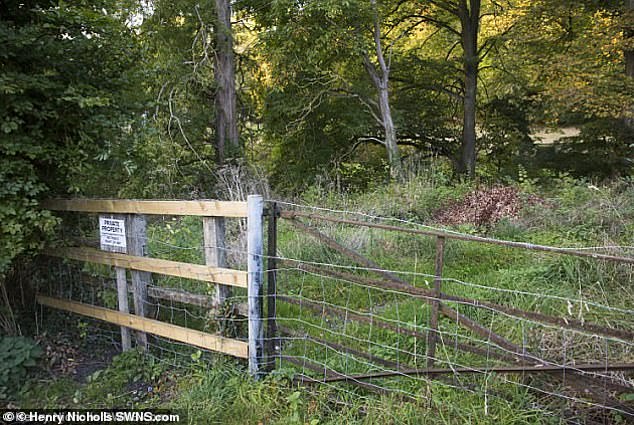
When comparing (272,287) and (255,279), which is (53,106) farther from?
(272,287)

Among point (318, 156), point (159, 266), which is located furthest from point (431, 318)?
point (318, 156)

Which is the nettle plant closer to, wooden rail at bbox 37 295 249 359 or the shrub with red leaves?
wooden rail at bbox 37 295 249 359

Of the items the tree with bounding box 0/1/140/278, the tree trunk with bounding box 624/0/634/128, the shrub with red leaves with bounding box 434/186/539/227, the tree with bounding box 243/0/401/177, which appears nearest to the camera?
the tree with bounding box 0/1/140/278

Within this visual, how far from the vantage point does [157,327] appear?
4027mm

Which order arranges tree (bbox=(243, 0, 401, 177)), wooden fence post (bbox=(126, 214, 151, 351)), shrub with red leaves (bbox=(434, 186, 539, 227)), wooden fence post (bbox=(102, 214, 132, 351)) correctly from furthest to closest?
tree (bbox=(243, 0, 401, 177)), shrub with red leaves (bbox=(434, 186, 539, 227)), wooden fence post (bbox=(102, 214, 132, 351)), wooden fence post (bbox=(126, 214, 151, 351))

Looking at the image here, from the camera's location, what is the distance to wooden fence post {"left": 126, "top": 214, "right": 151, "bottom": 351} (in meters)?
4.12

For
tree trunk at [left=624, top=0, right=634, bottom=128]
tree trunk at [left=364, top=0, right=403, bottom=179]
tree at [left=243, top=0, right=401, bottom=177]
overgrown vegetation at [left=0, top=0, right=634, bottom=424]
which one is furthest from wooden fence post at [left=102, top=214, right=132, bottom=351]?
tree trunk at [left=624, top=0, right=634, bottom=128]

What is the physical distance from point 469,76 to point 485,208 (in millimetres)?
8271

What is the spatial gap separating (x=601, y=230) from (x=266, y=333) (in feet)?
15.9

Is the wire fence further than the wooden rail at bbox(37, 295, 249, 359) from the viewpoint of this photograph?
No

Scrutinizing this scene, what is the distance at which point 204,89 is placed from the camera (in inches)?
449

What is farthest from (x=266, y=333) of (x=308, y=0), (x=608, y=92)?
(x=608, y=92)

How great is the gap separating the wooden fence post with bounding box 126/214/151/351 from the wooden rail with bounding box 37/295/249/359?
0.38ft

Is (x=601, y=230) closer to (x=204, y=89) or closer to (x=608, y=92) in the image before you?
(x=608, y=92)
